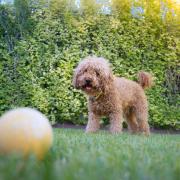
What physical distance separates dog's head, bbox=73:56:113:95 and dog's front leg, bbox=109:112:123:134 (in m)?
0.41

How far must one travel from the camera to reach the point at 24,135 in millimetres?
1958

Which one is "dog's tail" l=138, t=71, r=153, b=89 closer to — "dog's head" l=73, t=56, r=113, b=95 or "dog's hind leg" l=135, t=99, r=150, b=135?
"dog's hind leg" l=135, t=99, r=150, b=135

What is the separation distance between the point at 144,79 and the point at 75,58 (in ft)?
5.33

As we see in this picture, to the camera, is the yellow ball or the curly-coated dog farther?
the curly-coated dog

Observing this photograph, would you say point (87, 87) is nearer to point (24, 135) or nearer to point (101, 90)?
point (101, 90)

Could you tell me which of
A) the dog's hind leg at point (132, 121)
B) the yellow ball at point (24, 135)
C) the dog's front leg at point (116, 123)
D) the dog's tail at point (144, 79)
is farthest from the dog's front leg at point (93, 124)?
the yellow ball at point (24, 135)

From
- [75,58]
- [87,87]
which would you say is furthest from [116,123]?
[75,58]

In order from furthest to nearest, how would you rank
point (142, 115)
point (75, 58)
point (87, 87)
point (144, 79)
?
point (75, 58)
point (144, 79)
point (142, 115)
point (87, 87)

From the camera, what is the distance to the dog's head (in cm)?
582

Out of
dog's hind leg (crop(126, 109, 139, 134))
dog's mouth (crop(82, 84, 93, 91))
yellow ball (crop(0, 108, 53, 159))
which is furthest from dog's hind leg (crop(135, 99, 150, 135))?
yellow ball (crop(0, 108, 53, 159))

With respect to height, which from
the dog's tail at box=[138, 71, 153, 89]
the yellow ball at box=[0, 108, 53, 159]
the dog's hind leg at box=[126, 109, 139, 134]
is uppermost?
the dog's tail at box=[138, 71, 153, 89]

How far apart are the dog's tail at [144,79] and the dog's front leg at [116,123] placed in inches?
44.5

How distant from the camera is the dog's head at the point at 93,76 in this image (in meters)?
5.82

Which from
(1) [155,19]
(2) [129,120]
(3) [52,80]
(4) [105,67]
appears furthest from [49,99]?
(1) [155,19]
